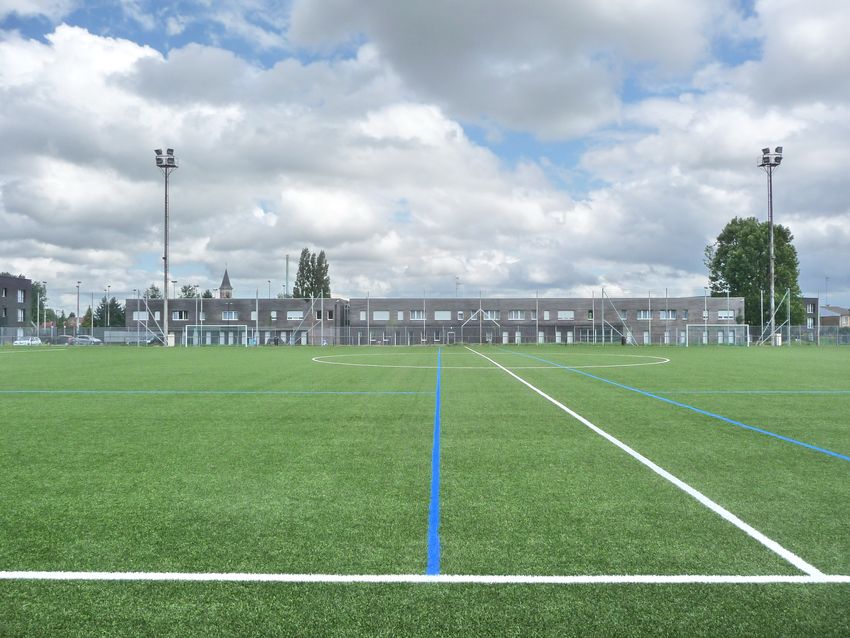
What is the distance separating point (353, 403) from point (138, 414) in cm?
397

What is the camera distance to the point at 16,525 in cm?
491

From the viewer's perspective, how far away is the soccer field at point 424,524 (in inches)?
137

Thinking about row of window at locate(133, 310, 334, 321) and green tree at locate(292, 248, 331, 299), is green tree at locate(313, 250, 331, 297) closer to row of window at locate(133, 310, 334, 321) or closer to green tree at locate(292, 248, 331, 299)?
green tree at locate(292, 248, 331, 299)

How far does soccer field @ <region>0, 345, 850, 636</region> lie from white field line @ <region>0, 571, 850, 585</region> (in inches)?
0.6

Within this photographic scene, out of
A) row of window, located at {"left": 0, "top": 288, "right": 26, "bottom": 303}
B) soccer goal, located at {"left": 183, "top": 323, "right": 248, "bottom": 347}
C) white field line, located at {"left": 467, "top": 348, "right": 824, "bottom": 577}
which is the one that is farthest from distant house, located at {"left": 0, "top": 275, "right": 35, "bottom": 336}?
white field line, located at {"left": 467, "top": 348, "right": 824, "bottom": 577}

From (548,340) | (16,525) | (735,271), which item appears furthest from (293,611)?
(735,271)

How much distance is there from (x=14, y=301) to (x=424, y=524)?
351ft

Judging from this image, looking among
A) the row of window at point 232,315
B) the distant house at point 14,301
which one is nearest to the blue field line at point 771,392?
the row of window at point 232,315

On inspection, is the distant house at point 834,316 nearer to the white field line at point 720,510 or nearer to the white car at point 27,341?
the white car at point 27,341

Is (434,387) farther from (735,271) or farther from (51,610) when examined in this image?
(735,271)

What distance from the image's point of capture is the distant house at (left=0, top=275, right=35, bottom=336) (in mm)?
90312

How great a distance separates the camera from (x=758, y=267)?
273 ft

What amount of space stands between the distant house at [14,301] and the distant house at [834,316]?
161 meters

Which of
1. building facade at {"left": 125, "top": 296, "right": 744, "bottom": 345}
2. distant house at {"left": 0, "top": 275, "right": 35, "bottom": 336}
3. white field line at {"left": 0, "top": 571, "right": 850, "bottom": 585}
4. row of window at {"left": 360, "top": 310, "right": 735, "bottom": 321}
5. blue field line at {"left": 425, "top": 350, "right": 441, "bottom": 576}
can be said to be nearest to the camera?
white field line at {"left": 0, "top": 571, "right": 850, "bottom": 585}
